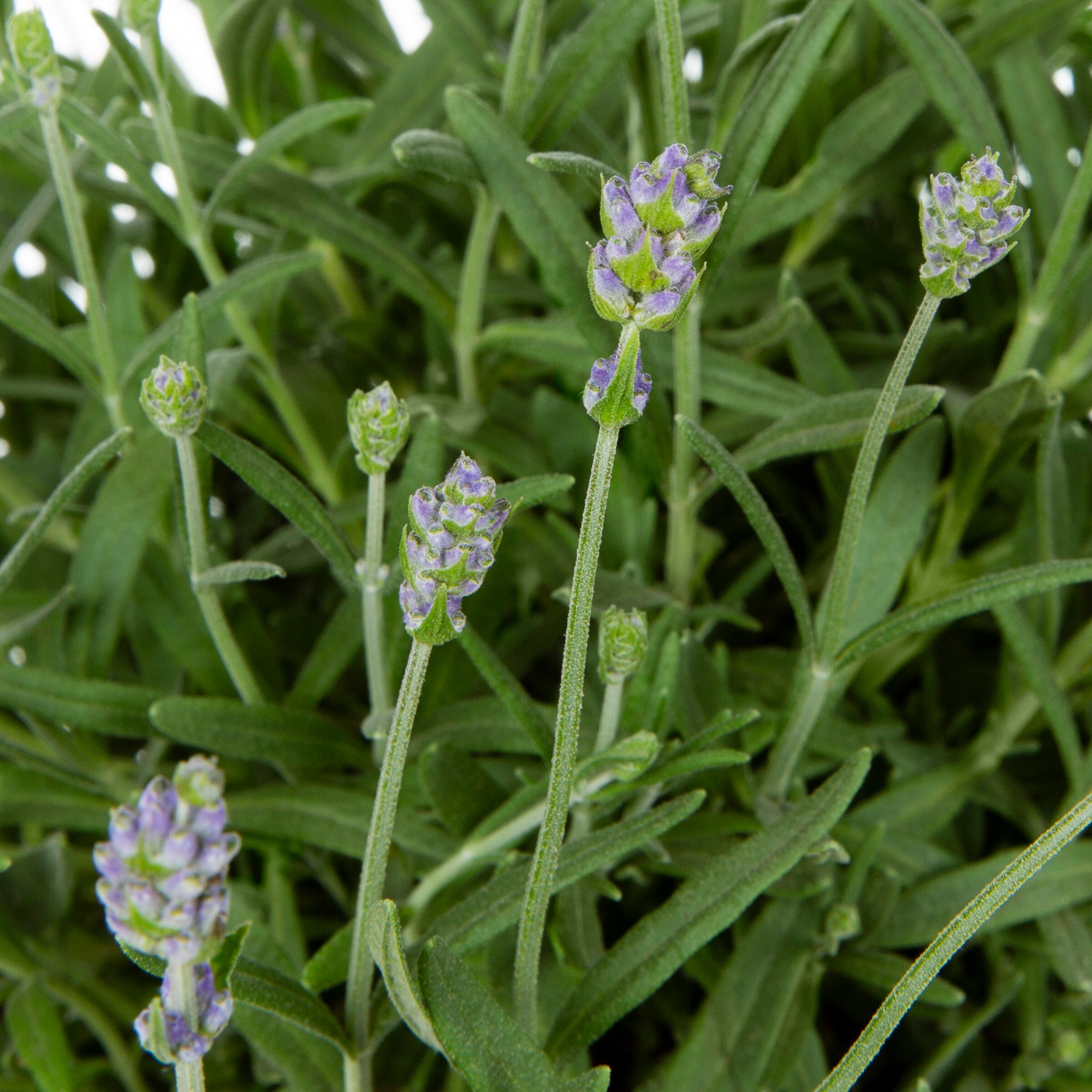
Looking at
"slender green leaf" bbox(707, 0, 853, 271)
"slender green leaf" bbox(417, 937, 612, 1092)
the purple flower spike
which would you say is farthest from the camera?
"slender green leaf" bbox(707, 0, 853, 271)

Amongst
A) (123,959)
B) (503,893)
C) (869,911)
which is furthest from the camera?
(123,959)

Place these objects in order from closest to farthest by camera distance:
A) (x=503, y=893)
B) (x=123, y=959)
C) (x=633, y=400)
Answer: (x=633, y=400)
(x=503, y=893)
(x=123, y=959)

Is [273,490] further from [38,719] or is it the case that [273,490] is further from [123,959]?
[123,959]

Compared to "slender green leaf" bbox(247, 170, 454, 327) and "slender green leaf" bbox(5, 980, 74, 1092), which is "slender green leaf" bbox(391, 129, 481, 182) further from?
"slender green leaf" bbox(5, 980, 74, 1092)

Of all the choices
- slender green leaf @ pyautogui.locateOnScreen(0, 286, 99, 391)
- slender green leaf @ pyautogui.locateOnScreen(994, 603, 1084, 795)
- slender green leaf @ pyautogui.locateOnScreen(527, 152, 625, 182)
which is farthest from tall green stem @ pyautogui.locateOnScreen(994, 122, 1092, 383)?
slender green leaf @ pyautogui.locateOnScreen(0, 286, 99, 391)

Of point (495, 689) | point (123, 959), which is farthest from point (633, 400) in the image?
point (123, 959)

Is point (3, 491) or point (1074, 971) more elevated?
point (3, 491)

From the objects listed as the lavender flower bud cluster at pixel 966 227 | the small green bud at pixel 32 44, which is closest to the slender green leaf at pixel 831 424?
the lavender flower bud cluster at pixel 966 227
